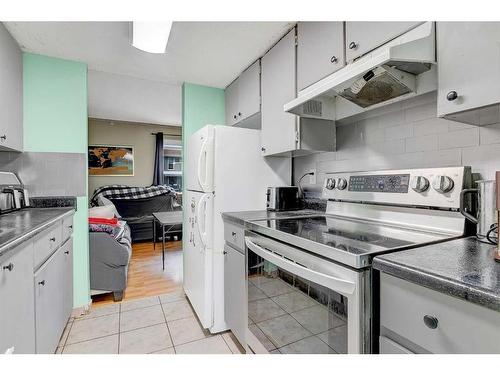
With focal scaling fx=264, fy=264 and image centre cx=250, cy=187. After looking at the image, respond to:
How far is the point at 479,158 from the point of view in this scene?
1.17m

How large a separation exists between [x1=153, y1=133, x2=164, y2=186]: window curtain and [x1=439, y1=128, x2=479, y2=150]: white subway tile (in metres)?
5.15

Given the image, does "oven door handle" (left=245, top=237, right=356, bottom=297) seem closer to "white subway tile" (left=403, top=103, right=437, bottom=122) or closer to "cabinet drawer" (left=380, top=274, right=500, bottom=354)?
"cabinet drawer" (left=380, top=274, right=500, bottom=354)

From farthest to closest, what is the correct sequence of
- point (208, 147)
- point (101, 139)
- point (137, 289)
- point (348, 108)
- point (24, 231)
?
point (101, 139) → point (137, 289) → point (208, 147) → point (348, 108) → point (24, 231)

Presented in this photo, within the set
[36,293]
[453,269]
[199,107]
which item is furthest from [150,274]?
[453,269]

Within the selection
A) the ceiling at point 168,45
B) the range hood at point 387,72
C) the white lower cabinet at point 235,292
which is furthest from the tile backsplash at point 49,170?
the range hood at point 387,72

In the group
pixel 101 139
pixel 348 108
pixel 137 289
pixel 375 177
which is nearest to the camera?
pixel 375 177

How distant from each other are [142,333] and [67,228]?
3.16 ft

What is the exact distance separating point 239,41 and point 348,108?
986 millimetres

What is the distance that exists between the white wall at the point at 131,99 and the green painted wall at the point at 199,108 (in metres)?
0.63

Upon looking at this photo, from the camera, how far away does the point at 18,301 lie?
111 cm

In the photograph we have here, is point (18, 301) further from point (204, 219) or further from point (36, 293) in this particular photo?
point (204, 219)

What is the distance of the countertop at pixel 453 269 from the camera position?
1.90ft
